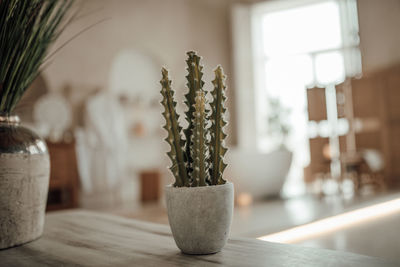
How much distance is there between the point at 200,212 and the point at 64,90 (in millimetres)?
5653

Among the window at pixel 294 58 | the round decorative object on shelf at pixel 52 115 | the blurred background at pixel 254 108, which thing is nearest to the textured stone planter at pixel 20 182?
the blurred background at pixel 254 108

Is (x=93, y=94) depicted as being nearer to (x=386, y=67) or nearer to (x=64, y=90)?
(x=64, y=90)

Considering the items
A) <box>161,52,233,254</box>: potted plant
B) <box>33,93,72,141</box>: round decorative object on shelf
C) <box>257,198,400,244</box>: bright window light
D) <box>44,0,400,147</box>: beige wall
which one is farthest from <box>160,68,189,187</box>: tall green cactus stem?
<box>44,0,400,147</box>: beige wall

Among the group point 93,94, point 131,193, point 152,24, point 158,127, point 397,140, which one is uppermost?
point 152,24

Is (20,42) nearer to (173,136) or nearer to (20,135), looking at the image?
(20,135)

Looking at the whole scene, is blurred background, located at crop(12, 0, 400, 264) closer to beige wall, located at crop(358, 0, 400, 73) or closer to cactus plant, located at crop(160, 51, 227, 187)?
beige wall, located at crop(358, 0, 400, 73)

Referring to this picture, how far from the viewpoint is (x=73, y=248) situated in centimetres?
73

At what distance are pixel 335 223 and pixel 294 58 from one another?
5.64m

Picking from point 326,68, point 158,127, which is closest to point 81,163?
point 158,127

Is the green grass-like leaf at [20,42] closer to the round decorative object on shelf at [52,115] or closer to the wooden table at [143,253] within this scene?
the wooden table at [143,253]

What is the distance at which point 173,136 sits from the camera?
0.69m

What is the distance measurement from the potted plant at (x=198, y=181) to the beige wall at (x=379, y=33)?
25.0 ft

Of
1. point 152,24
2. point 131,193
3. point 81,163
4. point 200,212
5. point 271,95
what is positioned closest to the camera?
point 200,212

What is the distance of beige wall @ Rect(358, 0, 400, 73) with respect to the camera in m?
7.37
